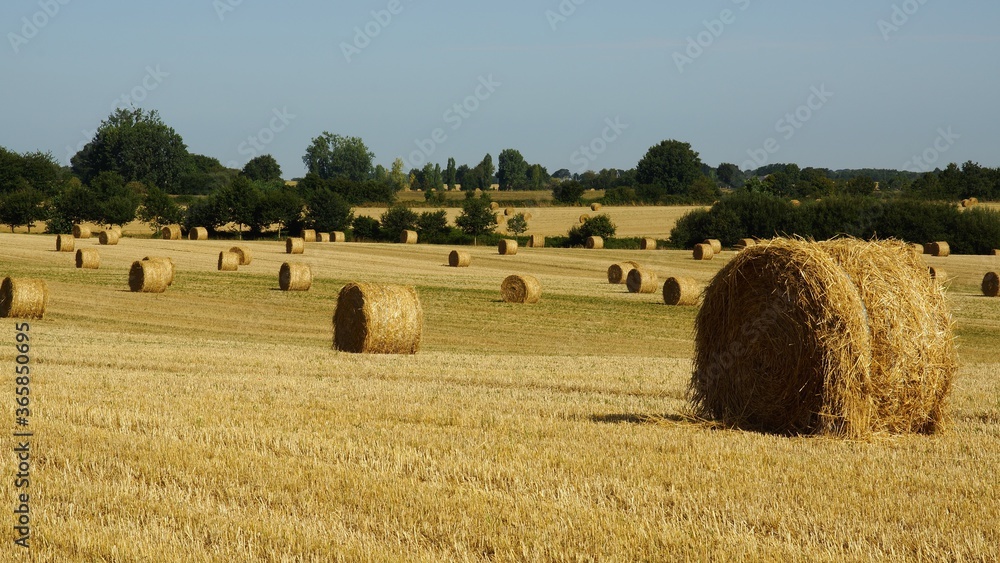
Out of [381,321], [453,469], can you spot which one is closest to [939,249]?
[381,321]

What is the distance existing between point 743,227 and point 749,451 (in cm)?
6242

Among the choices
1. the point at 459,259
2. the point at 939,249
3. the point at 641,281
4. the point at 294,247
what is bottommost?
the point at 641,281

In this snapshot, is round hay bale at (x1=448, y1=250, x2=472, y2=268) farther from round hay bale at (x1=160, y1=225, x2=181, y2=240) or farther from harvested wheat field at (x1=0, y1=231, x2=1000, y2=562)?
harvested wheat field at (x1=0, y1=231, x2=1000, y2=562)

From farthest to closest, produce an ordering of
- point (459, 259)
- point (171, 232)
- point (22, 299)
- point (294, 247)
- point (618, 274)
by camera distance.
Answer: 1. point (171, 232)
2. point (294, 247)
3. point (459, 259)
4. point (618, 274)
5. point (22, 299)

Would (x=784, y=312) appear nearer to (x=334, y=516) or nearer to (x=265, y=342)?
(x=334, y=516)

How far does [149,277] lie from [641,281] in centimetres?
1671

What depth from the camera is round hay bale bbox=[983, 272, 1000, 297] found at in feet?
128

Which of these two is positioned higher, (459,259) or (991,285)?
(459,259)

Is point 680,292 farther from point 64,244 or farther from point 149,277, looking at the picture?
point 64,244

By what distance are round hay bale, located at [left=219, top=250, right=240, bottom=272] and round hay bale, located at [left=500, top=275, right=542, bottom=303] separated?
43.4 feet

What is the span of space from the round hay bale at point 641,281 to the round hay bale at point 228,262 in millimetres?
15306

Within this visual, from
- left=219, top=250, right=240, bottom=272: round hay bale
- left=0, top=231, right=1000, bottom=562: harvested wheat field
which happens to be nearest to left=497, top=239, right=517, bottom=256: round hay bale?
left=219, top=250, right=240, bottom=272: round hay bale

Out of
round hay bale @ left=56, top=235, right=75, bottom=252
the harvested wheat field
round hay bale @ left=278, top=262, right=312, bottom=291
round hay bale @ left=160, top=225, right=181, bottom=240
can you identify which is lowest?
the harvested wheat field

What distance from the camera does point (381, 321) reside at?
19.6 m
